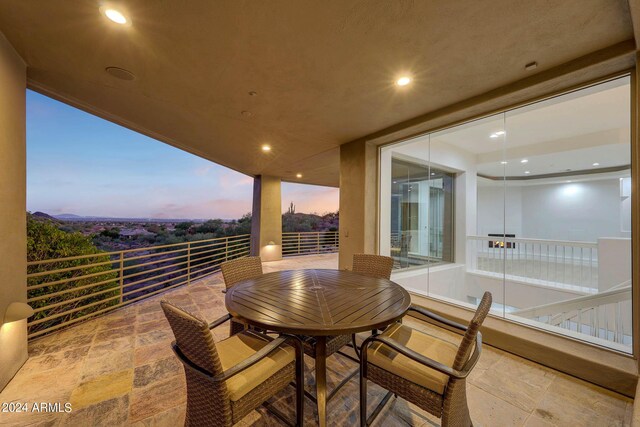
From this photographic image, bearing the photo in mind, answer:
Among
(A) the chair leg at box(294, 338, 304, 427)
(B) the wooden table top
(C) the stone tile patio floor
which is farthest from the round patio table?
(C) the stone tile patio floor

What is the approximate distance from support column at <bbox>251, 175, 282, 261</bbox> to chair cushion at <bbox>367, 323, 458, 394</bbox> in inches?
235

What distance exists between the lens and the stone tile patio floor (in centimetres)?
152

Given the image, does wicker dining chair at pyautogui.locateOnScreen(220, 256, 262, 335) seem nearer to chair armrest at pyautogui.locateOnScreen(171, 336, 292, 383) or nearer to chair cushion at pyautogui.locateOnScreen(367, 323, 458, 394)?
chair armrest at pyautogui.locateOnScreen(171, 336, 292, 383)

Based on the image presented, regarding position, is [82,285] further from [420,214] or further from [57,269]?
[420,214]

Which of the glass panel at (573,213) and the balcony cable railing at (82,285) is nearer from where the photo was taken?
the glass panel at (573,213)

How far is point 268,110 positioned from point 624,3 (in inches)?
118

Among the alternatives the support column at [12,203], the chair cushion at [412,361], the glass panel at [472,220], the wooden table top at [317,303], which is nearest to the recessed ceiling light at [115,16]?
the support column at [12,203]

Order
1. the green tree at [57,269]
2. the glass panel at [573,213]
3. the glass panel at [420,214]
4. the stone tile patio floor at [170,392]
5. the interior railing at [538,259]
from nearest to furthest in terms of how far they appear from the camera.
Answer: the stone tile patio floor at [170,392], the glass panel at [573,213], the green tree at [57,269], the interior railing at [538,259], the glass panel at [420,214]

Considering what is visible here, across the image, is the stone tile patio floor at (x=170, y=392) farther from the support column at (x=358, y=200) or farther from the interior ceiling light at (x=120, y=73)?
the interior ceiling light at (x=120, y=73)

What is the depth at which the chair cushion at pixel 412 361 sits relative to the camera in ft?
4.00

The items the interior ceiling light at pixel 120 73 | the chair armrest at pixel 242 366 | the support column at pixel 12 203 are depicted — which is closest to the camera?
the chair armrest at pixel 242 366

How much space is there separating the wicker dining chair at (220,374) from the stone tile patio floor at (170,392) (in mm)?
434

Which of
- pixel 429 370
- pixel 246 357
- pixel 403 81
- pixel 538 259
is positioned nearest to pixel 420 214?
pixel 538 259

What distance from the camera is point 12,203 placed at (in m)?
1.93
